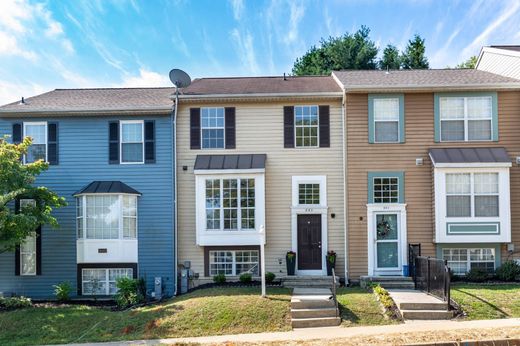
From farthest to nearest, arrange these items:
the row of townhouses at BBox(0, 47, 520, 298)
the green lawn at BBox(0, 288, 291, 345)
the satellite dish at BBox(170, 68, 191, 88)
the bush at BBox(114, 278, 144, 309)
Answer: the satellite dish at BBox(170, 68, 191, 88) → the row of townhouses at BBox(0, 47, 520, 298) → the bush at BBox(114, 278, 144, 309) → the green lawn at BBox(0, 288, 291, 345)

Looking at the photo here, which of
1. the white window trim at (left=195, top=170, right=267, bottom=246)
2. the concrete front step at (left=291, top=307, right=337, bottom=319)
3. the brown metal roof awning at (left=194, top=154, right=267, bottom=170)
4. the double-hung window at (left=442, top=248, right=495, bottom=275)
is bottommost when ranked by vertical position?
the concrete front step at (left=291, top=307, right=337, bottom=319)

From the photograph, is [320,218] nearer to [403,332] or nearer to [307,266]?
[307,266]

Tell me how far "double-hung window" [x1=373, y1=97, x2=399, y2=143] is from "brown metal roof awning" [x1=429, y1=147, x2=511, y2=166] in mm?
1365

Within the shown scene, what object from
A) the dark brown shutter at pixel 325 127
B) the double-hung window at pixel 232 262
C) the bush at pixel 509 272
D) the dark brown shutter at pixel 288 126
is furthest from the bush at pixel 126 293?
the bush at pixel 509 272

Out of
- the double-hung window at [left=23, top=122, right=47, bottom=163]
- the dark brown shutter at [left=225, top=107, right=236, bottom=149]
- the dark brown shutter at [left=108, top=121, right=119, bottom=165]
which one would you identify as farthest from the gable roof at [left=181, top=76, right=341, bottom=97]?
the double-hung window at [left=23, top=122, right=47, bottom=163]

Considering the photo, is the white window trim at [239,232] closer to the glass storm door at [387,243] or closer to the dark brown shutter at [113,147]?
the dark brown shutter at [113,147]

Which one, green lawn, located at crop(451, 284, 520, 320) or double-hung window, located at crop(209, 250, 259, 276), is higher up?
double-hung window, located at crop(209, 250, 259, 276)

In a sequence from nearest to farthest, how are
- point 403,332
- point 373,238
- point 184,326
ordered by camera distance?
point 403,332
point 184,326
point 373,238

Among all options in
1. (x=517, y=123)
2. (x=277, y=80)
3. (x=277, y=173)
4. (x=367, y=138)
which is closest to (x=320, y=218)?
(x=277, y=173)

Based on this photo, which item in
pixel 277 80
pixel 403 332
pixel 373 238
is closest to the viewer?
pixel 403 332

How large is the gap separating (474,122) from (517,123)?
4.52 feet

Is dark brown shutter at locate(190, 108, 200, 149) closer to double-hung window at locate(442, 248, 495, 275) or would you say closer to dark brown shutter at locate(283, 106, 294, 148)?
dark brown shutter at locate(283, 106, 294, 148)

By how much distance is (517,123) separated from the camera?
15.0 meters

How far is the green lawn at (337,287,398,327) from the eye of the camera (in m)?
10.6
